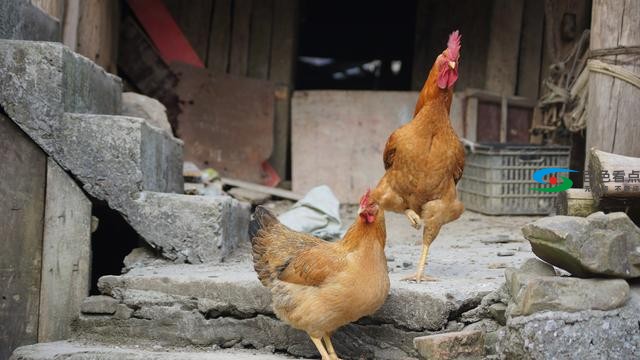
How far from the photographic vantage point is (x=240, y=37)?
9453 mm

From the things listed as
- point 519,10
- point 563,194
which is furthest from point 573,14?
point 563,194

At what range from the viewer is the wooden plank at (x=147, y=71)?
901cm

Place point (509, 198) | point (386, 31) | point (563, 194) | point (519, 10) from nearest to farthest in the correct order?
point (563, 194) < point (509, 198) < point (519, 10) < point (386, 31)

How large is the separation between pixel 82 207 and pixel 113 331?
0.88 metres

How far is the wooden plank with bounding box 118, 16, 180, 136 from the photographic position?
9.01m

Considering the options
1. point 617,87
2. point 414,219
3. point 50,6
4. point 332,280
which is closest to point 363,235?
point 332,280

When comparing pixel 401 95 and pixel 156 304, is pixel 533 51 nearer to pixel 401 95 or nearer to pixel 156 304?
pixel 401 95

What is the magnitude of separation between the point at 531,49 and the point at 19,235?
19.5 ft

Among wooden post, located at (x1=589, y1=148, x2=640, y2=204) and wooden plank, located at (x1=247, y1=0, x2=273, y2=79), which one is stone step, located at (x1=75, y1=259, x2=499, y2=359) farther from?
wooden plank, located at (x1=247, y1=0, x2=273, y2=79)

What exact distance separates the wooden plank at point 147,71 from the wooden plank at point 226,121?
95mm

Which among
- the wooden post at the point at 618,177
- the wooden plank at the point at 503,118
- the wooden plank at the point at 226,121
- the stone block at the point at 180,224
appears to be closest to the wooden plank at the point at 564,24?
the wooden plank at the point at 503,118

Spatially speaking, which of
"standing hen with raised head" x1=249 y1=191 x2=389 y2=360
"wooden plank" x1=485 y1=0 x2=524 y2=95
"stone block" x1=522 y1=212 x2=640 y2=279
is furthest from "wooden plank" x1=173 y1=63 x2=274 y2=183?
"stone block" x1=522 y1=212 x2=640 y2=279

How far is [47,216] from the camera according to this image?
5418 mm

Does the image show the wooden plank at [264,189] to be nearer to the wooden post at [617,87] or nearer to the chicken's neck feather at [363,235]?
the wooden post at [617,87]
